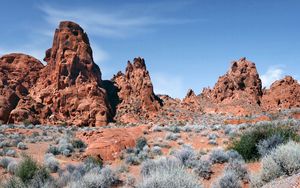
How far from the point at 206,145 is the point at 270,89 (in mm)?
54135

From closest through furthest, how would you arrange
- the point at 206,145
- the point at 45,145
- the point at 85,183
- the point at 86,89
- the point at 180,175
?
the point at 180,175 < the point at 85,183 < the point at 206,145 < the point at 45,145 < the point at 86,89

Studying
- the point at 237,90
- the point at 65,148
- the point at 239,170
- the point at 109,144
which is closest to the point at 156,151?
the point at 109,144

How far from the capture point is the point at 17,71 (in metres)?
65.9

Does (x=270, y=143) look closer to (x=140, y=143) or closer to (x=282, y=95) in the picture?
(x=140, y=143)

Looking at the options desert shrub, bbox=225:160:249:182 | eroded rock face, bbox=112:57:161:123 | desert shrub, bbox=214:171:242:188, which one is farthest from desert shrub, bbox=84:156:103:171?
eroded rock face, bbox=112:57:161:123

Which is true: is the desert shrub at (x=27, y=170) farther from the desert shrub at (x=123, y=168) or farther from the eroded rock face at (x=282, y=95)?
the eroded rock face at (x=282, y=95)

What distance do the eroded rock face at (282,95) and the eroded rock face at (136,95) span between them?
2226 cm

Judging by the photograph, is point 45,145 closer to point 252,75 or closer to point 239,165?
point 239,165

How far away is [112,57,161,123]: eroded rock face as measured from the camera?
6562cm

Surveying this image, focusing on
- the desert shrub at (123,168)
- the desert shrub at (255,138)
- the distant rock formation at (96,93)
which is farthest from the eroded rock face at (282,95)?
the desert shrub at (123,168)

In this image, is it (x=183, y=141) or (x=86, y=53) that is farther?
(x=86, y=53)

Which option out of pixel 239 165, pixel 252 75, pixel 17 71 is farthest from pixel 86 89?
pixel 239 165

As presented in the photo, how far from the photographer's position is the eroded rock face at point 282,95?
72250 millimetres

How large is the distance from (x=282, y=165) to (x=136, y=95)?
192 feet
